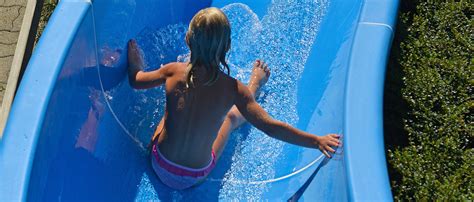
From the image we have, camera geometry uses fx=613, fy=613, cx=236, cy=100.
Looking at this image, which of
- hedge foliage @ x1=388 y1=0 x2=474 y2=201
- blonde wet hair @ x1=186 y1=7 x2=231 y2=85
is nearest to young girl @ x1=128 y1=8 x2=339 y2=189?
blonde wet hair @ x1=186 y1=7 x2=231 y2=85

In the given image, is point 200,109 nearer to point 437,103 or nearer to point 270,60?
point 270,60

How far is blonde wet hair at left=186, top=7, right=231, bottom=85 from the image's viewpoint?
2176 mm

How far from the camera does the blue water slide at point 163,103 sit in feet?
6.73

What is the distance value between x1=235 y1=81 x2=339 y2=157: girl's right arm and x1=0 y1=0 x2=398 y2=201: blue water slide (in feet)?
0.33

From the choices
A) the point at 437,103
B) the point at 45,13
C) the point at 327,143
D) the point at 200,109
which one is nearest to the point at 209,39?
the point at 200,109

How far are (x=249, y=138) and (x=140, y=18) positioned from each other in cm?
78

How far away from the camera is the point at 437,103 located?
3.06 m

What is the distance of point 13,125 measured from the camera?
80.2 inches

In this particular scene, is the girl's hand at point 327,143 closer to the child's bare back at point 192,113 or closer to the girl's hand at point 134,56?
the child's bare back at point 192,113

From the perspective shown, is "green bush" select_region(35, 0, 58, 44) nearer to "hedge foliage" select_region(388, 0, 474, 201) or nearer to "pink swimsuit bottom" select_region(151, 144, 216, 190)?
"pink swimsuit bottom" select_region(151, 144, 216, 190)

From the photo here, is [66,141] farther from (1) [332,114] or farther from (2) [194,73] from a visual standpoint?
(1) [332,114]

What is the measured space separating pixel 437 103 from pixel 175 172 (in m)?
1.38

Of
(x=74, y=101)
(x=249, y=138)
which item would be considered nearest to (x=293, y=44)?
(x=249, y=138)

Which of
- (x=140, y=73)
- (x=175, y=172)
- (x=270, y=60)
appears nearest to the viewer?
(x=175, y=172)
